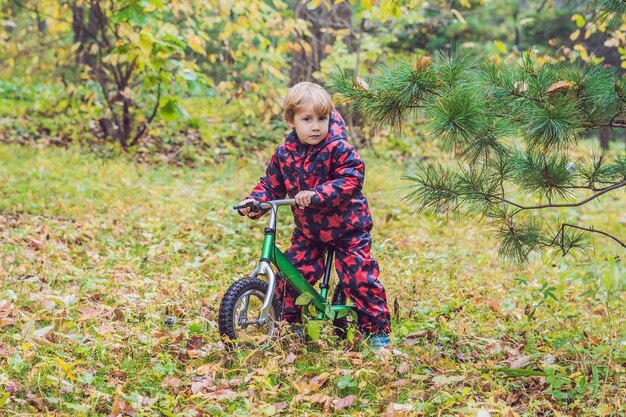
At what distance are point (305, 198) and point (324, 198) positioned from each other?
0.36 ft

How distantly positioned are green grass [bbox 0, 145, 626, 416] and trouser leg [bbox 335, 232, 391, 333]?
0.18 meters

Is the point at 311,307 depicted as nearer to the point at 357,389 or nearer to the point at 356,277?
the point at 356,277

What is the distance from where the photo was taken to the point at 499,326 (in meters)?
4.29

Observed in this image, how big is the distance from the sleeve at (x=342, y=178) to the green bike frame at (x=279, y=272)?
18cm

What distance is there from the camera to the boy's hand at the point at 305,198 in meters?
3.37

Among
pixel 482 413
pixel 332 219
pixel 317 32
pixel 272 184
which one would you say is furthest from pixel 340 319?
pixel 317 32

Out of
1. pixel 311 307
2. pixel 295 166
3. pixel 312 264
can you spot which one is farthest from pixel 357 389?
pixel 295 166

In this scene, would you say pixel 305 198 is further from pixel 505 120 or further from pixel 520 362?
pixel 520 362

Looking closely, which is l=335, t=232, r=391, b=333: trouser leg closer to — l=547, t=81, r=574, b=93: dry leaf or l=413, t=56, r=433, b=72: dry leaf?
l=413, t=56, r=433, b=72: dry leaf

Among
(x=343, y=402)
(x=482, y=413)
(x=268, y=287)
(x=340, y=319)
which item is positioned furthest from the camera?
(x=340, y=319)

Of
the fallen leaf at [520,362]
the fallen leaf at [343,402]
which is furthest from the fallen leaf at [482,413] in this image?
the fallen leaf at [520,362]

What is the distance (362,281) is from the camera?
147 inches

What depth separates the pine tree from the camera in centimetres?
313

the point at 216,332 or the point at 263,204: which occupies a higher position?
the point at 263,204
